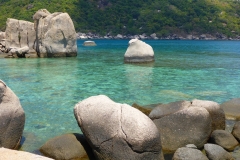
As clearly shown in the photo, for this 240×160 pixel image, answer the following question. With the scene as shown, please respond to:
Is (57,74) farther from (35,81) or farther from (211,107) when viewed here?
(211,107)

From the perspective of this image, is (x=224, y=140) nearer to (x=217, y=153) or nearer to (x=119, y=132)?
(x=217, y=153)

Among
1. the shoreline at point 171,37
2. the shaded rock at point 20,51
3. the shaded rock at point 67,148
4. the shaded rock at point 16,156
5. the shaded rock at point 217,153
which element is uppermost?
the shaded rock at point 16,156

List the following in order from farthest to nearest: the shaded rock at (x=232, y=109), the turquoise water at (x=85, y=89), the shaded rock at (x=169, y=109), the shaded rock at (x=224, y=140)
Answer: the shaded rock at (x=232, y=109)
the turquoise water at (x=85, y=89)
the shaded rock at (x=169, y=109)
the shaded rock at (x=224, y=140)

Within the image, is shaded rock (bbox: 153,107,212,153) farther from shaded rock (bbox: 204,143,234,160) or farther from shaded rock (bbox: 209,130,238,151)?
shaded rock (bbox: 204,143,234,160)

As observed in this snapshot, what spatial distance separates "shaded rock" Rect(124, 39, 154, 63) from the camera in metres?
24.3

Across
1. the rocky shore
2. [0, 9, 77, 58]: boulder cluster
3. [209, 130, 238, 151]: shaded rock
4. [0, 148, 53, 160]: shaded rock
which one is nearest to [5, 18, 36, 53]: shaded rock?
[0, 9, 77, 58]: boulder cluster

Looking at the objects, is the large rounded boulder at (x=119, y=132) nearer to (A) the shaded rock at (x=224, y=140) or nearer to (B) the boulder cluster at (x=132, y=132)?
(B) the boulder cluster at (x=132, y=132)

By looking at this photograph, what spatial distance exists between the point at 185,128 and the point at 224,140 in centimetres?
101

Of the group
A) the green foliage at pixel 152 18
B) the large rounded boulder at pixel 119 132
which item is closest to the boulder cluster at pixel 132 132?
the large rounded boulder at pixel 119 132

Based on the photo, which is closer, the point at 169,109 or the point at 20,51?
the point at 169,109

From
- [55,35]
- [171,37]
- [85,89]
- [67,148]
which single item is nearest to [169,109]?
[67,148]

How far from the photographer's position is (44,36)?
2969 centimetres

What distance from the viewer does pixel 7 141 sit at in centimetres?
726

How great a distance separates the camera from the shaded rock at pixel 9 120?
719 cm
